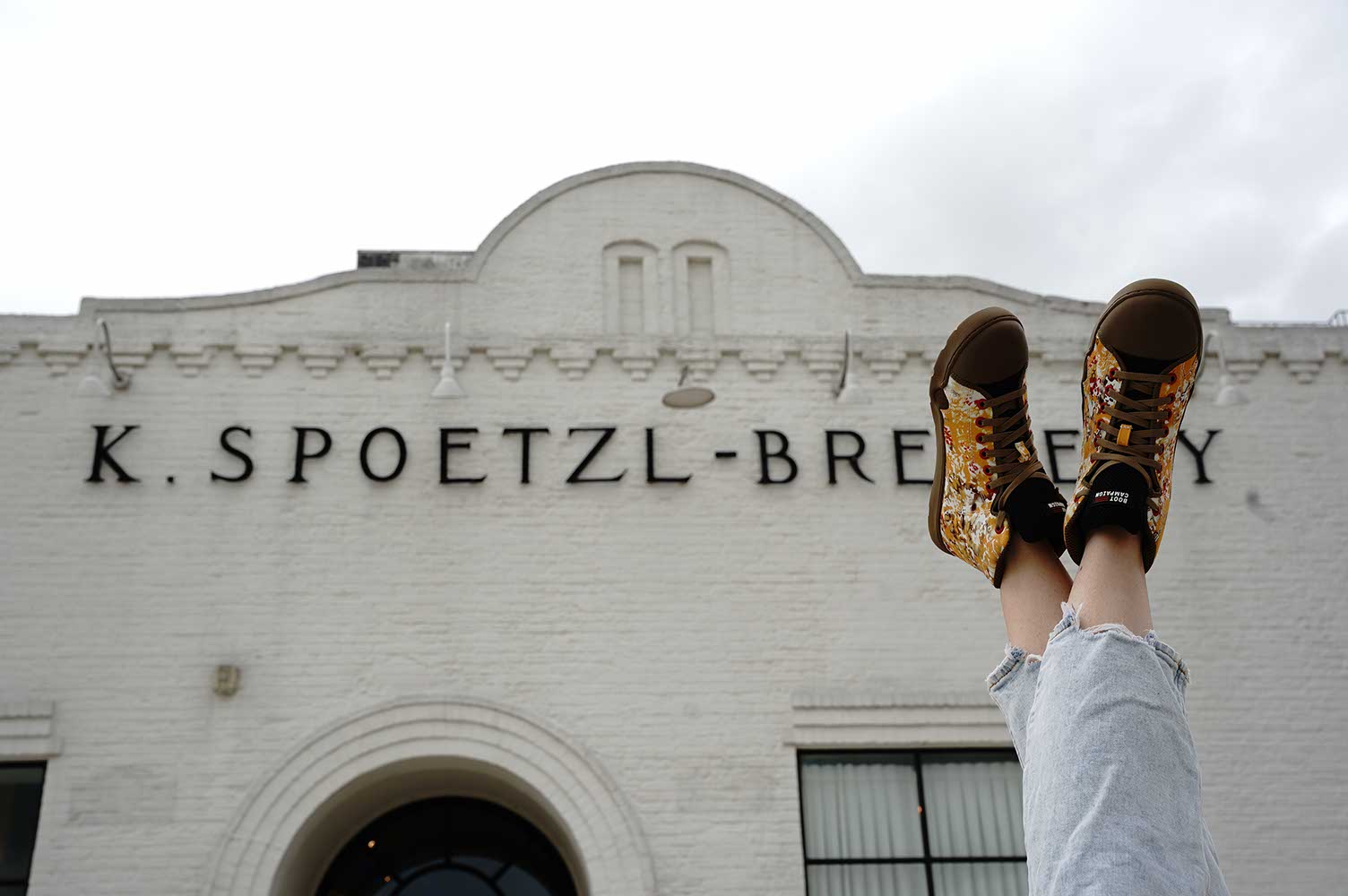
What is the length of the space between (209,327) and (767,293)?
4425 mm

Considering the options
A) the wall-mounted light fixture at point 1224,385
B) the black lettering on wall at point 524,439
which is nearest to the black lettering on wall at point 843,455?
the black lettering on wall at point 524,439

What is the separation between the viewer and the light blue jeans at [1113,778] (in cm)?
280

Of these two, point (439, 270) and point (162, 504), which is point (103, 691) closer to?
point (162, 504)

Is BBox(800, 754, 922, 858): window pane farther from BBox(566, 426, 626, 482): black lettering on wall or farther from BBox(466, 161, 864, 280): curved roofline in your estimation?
BBox(466, 161, 864, 280): curved roofline

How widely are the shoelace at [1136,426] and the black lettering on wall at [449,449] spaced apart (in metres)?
6.50

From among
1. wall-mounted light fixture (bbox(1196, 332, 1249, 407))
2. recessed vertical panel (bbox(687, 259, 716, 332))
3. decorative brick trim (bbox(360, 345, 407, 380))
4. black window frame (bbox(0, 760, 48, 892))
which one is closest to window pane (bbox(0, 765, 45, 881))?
black window frame (bbox(0, 760, 48, 892))

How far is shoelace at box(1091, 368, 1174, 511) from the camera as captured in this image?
3.62 m

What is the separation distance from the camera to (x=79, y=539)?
30.6 feet

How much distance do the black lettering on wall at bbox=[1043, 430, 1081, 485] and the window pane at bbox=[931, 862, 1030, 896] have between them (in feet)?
9.81

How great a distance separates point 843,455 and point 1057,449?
174 centimetres

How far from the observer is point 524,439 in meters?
9.77

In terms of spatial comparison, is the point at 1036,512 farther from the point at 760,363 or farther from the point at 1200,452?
the point at 1200,452

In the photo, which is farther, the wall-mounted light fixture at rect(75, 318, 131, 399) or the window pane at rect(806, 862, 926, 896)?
the wall-mounted light fixture at rect(75, 318, 131, 399)

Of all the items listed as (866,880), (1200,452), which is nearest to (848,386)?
(1200,452)
